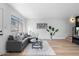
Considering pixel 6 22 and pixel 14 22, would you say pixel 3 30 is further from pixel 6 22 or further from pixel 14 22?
pixel 14 22

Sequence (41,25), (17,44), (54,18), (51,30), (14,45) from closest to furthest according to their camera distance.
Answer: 1. (54,18)
2. (51,30)
3. (41,25)
4. (14,45)
5. (17,44)

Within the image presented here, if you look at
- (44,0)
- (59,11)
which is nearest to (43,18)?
(59,11)

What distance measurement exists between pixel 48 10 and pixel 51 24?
0.41 metres

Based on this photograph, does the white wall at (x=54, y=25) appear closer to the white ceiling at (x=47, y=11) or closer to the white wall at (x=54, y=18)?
the white wall at (x=54, y=18)

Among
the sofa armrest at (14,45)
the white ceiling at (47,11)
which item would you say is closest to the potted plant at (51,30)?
the white ceiling at (47,11)

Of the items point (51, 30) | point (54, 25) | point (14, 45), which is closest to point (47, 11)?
point (54, 25)

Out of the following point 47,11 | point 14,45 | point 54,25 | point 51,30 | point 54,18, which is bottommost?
point 14,45

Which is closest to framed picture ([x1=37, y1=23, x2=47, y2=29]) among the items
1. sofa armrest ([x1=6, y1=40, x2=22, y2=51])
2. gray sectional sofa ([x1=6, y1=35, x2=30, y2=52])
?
gray sectional sofa ([x1=6, y1=35, x2=30, y2=52])

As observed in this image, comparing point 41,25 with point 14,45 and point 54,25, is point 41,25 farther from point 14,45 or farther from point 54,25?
point 14,45

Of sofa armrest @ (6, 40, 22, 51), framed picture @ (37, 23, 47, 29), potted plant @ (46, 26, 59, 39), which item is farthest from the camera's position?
sofa armrest @ (6, 40, 22, 51)

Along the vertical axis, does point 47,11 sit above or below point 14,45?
above

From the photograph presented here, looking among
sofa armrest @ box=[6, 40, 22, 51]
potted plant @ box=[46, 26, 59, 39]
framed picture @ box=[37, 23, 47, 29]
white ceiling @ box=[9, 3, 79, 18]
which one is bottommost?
sofa armrest @ box=[6, 40, 22, 51]

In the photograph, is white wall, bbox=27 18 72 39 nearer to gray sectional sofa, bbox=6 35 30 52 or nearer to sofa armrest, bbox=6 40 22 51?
gray sectional sofa, bbox=6 35 30 52

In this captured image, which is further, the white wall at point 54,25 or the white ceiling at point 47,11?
the white wall at point 54,25
